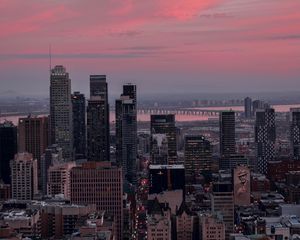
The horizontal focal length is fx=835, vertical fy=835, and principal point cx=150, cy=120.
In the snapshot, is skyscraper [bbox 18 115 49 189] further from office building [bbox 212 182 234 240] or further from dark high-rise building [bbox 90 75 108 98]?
office building [bbox 212 182 234 240]

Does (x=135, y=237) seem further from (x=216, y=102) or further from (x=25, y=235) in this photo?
(x=216, y=102)

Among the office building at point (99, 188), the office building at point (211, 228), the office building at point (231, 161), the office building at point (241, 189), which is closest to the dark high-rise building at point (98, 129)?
the office building at point (231, 161)

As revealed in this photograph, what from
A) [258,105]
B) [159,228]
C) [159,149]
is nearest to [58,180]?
[159,228]

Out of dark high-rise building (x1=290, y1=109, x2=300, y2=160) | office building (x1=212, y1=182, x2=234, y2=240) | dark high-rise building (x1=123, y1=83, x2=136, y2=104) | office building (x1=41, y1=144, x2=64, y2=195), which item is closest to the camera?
office building (x1=212, y1=182, x2=234, y2=240)

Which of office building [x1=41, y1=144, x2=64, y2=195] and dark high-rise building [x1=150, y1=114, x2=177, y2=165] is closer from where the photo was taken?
office building [x1=41, y1=144, x2=64, y2=195]

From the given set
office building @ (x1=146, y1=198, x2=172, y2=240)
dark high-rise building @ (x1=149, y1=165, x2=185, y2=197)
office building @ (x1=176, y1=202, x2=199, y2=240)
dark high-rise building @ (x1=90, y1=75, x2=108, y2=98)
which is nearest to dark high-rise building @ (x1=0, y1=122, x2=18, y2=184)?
dark high-rise building @ (x1=149, y1=165, x2=185, y2=197)

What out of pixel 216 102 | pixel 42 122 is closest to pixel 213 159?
pixel 42 122
